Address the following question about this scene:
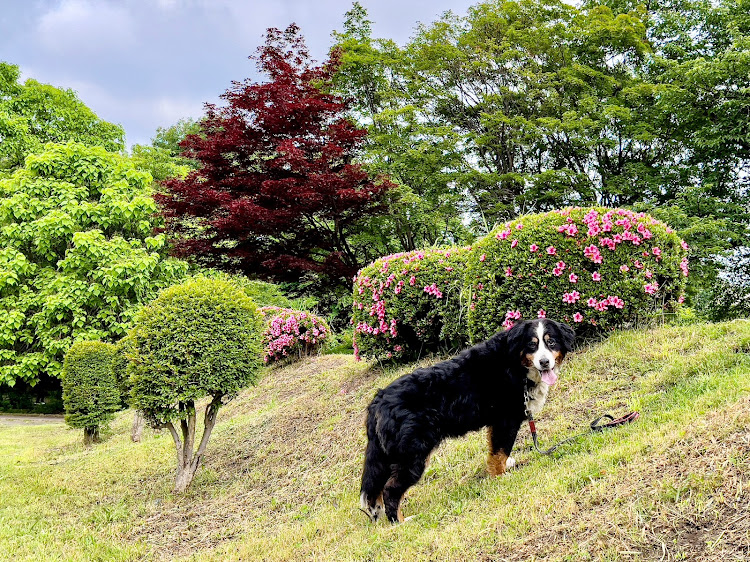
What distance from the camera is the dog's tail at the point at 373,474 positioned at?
9.97 feet

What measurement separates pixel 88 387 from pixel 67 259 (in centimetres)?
566

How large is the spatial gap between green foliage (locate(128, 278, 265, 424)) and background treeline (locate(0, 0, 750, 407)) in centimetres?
523

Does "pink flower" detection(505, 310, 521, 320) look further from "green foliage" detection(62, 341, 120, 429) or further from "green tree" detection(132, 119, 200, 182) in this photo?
"green tree" detection(132, 119, 200, 182)

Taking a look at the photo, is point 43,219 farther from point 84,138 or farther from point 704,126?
point 704,126

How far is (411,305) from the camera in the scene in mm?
6344

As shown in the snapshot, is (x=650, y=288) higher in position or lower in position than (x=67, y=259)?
lower

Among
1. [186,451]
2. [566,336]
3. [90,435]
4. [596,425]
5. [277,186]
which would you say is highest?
[277,186]

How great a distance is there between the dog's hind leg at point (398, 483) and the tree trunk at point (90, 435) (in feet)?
25.4

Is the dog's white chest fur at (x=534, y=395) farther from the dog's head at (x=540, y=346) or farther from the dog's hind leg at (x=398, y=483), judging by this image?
the dog's hind leg at (x=398, y=483)

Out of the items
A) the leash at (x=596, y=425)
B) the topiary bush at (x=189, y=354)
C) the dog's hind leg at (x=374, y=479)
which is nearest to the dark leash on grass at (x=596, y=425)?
the leash at (x=596, y=425)

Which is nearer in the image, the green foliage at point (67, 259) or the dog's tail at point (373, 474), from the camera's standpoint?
the dog's tail at point (373, 474)

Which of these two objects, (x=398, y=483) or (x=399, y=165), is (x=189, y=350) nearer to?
(x=398, y=483)

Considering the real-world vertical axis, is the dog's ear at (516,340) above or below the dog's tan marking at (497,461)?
above

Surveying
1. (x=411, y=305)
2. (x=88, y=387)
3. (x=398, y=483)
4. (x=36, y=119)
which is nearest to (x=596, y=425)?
(x=398, y=483)
